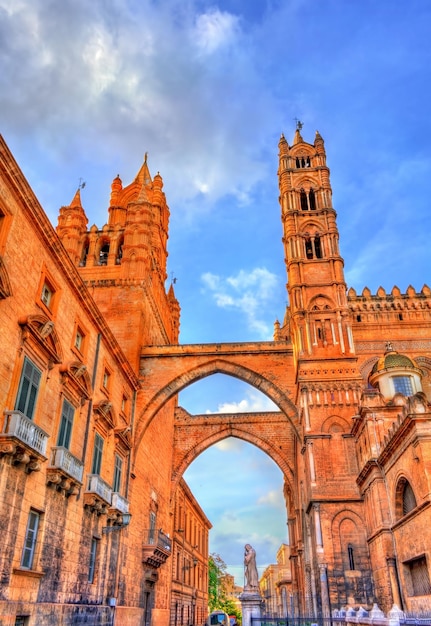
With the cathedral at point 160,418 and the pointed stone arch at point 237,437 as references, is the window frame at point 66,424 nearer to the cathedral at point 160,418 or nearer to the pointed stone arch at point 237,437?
the cathedral at point 160,418

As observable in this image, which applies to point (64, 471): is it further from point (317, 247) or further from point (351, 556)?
point (317, 247)

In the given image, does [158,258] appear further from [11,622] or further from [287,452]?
[11,622]

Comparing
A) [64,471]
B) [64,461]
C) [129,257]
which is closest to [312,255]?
[129,257]

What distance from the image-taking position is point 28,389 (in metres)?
13.0

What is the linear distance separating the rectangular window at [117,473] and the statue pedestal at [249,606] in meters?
6.25

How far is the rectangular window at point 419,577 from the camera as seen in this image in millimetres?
13742

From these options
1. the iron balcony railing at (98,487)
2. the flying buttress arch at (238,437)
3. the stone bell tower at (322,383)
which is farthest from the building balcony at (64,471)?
the flying buttress arch at (238,437)

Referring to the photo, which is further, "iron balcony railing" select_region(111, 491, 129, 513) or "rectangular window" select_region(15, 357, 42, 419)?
"iron balcony railing" select_region(111, 491, 129, 513)

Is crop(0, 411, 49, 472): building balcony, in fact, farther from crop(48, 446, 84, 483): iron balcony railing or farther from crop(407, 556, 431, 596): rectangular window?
crop(407, 556, 431, 596): rectangular window

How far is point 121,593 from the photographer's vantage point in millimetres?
20219

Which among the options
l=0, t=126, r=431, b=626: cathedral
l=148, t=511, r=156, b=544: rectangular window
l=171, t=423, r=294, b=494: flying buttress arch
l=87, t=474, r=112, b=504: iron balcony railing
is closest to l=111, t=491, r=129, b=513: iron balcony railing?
l=0, t=126, r=431, b=626: cathedral

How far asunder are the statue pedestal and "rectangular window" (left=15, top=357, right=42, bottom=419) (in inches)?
453

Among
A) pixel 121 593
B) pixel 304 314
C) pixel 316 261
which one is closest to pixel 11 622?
pixel 121 593

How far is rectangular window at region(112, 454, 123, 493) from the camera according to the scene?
810 inches
